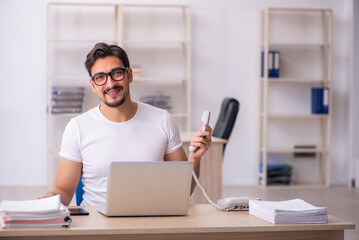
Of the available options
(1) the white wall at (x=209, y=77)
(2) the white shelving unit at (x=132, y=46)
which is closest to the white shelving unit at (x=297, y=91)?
(1) the white wall at (x=209, y=77)

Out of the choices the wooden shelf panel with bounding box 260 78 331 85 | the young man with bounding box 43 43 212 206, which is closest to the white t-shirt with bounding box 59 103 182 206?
the young man with bounding box 43 43 212 206

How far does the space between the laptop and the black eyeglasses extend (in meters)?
0.62

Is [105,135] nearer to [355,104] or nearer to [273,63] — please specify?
[273,63]

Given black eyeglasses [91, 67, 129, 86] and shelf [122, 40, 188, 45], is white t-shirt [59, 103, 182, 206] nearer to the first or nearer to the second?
black eyeglasses [91, 67, 129, 86]

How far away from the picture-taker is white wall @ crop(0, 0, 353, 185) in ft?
21.3

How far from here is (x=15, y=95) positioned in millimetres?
6504

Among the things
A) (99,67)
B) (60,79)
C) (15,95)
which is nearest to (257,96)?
(60,79)

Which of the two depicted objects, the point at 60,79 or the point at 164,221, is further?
the point at 60,79

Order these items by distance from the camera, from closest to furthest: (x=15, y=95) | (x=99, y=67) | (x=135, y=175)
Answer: (x=135, y=175), (x=99, y=67), (x=15, y=95)

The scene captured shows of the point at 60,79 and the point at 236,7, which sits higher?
the point at 236,7

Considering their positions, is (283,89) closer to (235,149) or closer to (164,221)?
(235,149)

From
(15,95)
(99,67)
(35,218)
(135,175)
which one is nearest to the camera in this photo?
(35,218)

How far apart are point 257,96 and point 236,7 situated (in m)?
1.07

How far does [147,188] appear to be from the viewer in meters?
1.81
